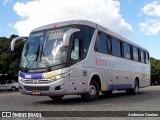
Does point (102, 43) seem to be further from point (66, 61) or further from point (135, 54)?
point (135, 54)

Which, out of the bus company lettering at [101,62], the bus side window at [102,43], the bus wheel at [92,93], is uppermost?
the bus side window at [102,43]

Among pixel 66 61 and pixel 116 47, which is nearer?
pixel 66 61

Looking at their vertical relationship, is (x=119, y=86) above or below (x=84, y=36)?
below

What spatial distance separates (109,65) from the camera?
17562 millimetres

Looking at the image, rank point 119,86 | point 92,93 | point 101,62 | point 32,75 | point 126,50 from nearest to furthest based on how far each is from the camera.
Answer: point 32,75
point 92,93
point 101,62
point 119,86
point 126,50

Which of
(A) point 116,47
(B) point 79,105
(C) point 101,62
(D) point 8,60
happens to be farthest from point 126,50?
(D) point 8,60

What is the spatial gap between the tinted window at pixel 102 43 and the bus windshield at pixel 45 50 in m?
2.39

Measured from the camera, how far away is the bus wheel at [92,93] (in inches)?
589

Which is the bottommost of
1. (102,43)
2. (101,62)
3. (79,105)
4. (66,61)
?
(79,105)

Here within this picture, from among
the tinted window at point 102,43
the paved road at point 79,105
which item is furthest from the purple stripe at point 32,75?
the tinted window at point 102,43

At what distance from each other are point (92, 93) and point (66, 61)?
2.53 m

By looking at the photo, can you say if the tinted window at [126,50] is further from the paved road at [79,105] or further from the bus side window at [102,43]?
the paved road at [79,105]

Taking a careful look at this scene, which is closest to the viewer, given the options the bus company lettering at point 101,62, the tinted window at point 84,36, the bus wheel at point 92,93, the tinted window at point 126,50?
the tinted window at point 84,36

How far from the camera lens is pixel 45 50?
45.5 ft
